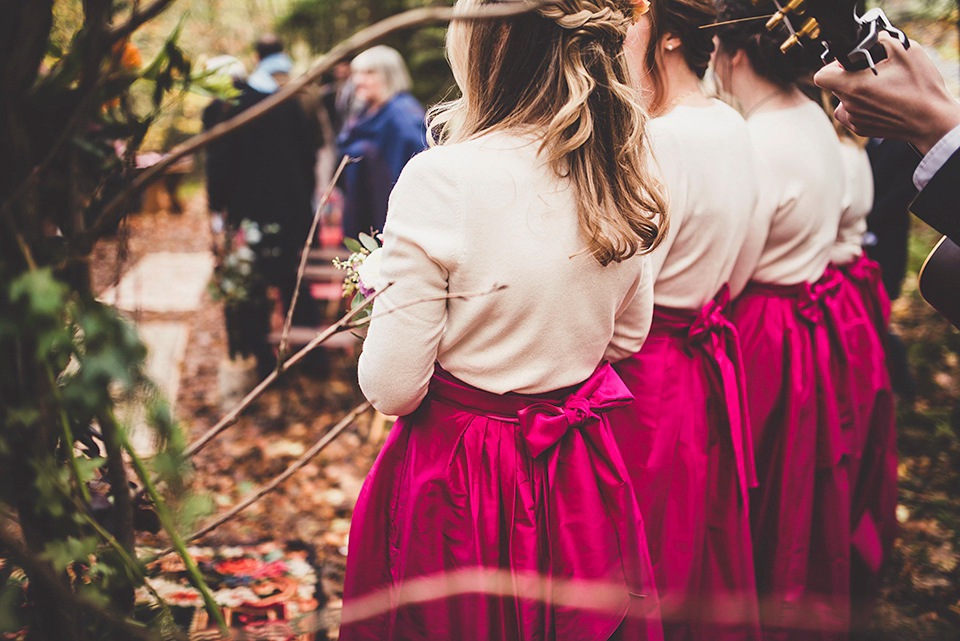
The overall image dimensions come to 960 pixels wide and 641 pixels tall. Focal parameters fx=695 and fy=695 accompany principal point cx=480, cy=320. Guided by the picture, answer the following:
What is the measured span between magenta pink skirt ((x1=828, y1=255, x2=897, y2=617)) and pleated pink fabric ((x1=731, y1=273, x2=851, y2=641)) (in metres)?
0.17

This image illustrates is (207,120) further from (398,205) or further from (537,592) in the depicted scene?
(537,592)

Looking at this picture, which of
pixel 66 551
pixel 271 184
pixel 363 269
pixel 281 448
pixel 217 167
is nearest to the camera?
pixel 66 551

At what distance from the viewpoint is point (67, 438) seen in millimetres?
925

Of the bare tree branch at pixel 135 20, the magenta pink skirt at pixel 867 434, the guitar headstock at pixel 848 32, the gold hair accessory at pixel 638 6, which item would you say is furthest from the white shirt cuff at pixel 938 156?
the magenta pink skirt at pixel 867 434

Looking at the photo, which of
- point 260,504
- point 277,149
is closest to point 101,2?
point 260,504

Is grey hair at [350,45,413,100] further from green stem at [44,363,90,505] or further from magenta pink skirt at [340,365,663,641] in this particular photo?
green stem at [44,363,90,505]

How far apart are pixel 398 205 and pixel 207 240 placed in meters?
10.2

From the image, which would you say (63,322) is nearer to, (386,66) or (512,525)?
(512,525)

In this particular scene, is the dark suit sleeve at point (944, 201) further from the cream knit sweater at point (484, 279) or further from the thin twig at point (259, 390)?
the thin twig at point (259, 390)

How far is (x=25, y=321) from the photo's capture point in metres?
0.76

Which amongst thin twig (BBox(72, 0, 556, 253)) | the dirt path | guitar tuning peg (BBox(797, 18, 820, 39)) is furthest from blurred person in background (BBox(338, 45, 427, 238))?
thin twig (BBox(72, 0, 556, 253))

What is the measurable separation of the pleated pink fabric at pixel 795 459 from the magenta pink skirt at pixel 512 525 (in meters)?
1.06

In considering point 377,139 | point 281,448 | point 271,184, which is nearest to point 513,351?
point 281,448

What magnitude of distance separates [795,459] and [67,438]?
2.29 meters
